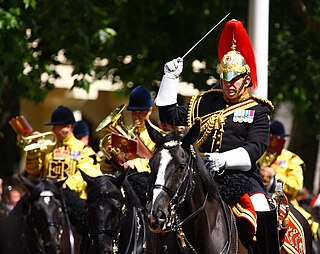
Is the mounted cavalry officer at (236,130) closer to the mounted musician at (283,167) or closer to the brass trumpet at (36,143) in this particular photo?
the brass trumpet at (36,143)

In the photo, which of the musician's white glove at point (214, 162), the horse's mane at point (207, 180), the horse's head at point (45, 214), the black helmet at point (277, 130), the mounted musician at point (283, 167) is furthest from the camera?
the black helmet at point (277, 130)

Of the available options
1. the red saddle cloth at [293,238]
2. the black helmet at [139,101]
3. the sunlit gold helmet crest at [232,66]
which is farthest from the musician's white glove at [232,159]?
the black helmet at [139,101]

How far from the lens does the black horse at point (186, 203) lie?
7.36 m

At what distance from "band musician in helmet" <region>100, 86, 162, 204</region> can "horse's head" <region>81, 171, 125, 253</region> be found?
0.84 feet

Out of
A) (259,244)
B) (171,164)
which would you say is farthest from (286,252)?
(171,164)

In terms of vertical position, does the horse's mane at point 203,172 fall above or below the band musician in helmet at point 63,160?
above

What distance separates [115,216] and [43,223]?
1285 millimetres

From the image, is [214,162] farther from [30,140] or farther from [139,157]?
[30,140]

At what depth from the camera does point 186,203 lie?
7.77 meters

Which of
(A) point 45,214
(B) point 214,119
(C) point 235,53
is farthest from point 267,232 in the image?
(A) point 45,214

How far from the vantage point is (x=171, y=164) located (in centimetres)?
749

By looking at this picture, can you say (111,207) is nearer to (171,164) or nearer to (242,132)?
(242,132)

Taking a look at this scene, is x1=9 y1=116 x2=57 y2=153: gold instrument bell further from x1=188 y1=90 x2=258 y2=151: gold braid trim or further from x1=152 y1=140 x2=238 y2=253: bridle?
x1=152 y1=140 x2=238 y2=253: bridle

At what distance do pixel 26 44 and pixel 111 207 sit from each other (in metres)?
6.01
